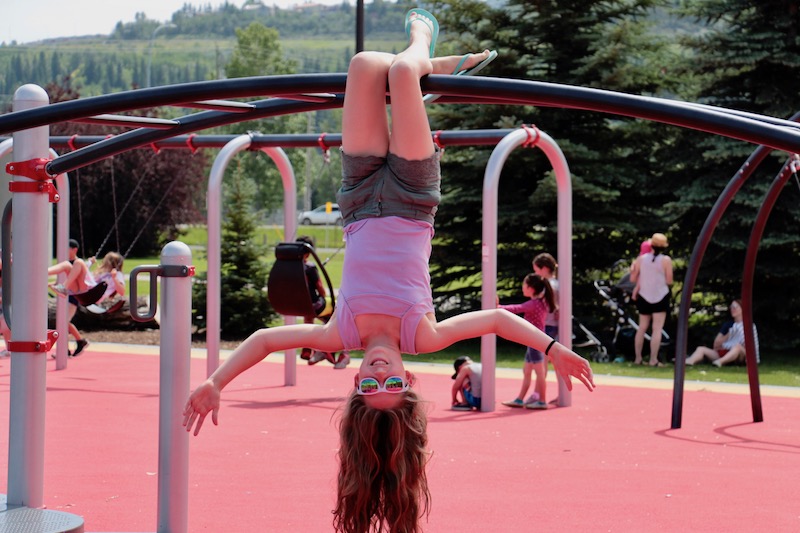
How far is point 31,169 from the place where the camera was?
5.05m

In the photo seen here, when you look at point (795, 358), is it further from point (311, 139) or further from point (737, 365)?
point (311, 139)

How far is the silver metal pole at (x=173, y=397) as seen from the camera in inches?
179

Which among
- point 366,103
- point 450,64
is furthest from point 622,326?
point 366,103

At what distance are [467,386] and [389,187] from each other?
5440 millimetres

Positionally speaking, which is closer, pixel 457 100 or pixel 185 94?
pixel 185 94

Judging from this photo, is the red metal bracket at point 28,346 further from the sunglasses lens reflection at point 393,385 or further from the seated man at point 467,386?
the seated man at point 467,386

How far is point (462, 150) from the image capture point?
15.3 metres

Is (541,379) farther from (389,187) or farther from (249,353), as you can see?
(249,353)

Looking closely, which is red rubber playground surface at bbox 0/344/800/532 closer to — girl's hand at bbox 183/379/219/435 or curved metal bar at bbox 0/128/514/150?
girl's hand at bbox 183/379/219/435

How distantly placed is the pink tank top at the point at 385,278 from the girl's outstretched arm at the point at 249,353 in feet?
0.24

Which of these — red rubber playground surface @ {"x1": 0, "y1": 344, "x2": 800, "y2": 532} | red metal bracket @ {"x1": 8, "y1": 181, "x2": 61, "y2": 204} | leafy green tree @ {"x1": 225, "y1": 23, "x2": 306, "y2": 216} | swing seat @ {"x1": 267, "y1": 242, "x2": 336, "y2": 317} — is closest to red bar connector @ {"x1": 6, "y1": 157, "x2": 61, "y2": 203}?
red metal bracket @ {"x1": 8, "y1": 181, "x2": 61, "y2": 204}

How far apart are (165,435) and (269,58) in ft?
233

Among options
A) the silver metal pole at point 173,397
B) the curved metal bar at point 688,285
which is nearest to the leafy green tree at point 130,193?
the curved metal bar at point 688,285

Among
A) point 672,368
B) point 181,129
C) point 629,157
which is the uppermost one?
point 629,157
